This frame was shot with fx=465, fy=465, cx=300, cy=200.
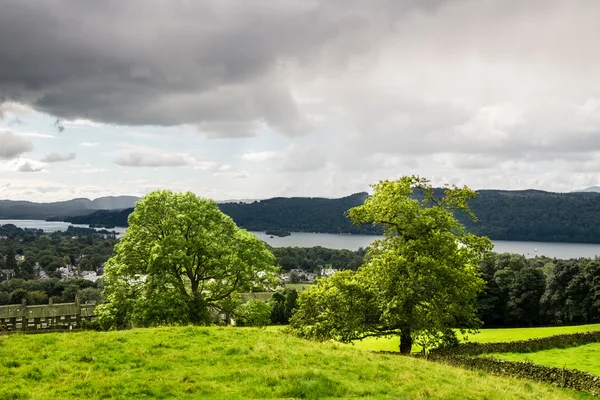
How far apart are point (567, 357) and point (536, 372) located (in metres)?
7.57

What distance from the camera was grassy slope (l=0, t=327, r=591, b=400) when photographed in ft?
41.1

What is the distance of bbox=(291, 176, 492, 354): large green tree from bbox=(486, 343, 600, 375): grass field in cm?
387

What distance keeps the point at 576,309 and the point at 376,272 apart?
48.1 meters

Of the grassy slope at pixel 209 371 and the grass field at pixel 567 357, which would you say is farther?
the grass field at pixel 567 357

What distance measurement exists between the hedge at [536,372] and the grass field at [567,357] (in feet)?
12.2

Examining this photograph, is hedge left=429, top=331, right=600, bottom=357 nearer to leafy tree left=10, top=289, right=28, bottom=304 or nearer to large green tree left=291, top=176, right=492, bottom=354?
large green tree left=291, top=176, right=492, bottom=354

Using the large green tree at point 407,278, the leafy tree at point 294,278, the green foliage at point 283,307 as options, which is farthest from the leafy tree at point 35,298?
the large green tree at point 407,278

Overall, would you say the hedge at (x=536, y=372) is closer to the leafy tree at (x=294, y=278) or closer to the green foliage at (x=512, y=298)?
the green foliage at (x=512, y=298)

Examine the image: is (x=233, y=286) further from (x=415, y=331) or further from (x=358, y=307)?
(x=415, y=331)

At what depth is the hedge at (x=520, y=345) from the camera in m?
26.7

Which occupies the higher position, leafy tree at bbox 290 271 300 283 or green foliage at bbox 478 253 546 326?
A: green foliage at bbox 478 253 546 326

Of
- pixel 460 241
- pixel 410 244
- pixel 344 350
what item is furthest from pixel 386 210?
pixel 344 350

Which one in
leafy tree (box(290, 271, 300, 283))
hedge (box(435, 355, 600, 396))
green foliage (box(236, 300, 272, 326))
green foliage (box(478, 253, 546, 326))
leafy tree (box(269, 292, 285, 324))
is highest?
green foliage (box(236, 300, 272, 326))

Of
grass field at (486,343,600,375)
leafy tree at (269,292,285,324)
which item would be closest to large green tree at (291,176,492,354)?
grass field at (486,343,600,375)
